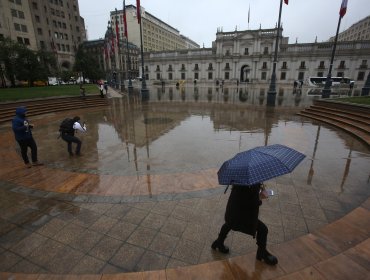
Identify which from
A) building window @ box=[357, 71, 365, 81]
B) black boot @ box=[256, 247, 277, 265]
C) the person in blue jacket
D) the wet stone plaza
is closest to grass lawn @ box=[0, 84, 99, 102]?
the wet stone plaza

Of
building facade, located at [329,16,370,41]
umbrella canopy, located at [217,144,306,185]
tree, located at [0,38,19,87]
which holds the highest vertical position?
building facade, located at [329,16,370,41]

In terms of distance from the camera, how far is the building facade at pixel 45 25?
46122 mm

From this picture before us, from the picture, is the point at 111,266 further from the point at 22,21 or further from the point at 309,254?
the point at 22,21

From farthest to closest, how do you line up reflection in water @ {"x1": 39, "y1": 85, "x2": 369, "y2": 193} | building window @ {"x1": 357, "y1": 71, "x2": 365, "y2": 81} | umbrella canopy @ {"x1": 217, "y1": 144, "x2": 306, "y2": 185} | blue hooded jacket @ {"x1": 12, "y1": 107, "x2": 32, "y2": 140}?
building window @ {"x1": 357, "y1": 71, "x2": 365, "y2": 81}
reflection in water @ {"x1": 39, "y1": 85, "x2": 369, "y2": 193}
blue hooded jacket @ {"x1": 12, "y1": 107, "x2": 32, "y2": 140}
umbrella canopy @ {"x1": 217, "y1": 144, "x2": 306, "y2": 185}

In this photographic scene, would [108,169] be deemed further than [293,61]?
No

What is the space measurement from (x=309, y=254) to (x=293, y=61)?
6748 cm

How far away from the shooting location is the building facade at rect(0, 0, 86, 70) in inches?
1816

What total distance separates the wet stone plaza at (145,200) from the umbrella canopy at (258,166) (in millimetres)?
1608

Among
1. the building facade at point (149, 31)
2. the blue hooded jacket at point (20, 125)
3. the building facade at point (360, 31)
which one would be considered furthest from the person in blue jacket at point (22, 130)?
the building facade at point (360, 31)

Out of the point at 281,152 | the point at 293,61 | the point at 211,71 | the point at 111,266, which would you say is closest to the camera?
the point at 281,152

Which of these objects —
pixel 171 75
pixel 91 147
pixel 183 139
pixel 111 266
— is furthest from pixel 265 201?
pixel 171 75

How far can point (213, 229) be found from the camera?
3.79 meters

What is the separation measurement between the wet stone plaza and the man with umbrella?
2.51 feet

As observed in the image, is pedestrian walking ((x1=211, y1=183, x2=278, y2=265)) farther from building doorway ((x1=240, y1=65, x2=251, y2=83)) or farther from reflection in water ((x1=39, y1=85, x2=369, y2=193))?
building doorway ((x1=240, y1=65, x2=251, y2=83))
